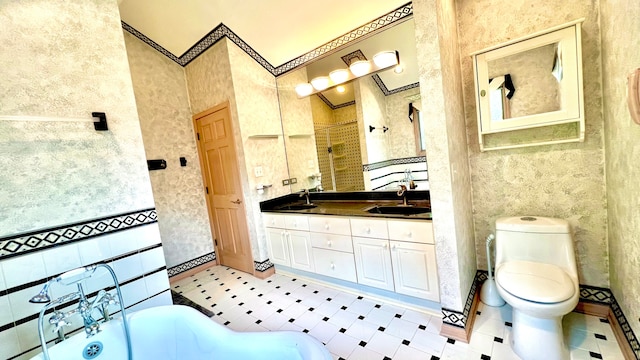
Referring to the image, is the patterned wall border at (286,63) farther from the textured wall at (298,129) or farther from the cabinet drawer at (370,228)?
the cabinet drawer at (370,228)

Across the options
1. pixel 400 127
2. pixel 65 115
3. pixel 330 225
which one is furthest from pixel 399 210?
pixel 65 115

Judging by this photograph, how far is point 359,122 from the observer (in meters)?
2.72

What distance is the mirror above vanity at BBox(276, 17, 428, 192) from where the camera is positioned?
2312mm

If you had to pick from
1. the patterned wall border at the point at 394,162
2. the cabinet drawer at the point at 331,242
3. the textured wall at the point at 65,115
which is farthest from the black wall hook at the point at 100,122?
the patterned wall border at the point at 394,162

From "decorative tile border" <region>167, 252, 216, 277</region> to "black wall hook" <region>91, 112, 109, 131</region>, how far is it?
2.10 meters

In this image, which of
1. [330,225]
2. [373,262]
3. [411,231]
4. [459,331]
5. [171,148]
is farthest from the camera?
[171,148]

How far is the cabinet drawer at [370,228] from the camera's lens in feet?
6.79

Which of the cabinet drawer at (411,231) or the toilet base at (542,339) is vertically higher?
the cabinet drawer at (411,231)

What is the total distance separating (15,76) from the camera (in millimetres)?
1372

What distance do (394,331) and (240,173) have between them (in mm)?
2238

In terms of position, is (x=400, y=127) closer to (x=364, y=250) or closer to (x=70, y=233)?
(x=364, y=250)

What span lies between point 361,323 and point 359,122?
76.5 inches

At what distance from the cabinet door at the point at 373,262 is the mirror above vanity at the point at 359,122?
2.21 feet

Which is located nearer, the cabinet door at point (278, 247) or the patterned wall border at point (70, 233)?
the patterned wall border at point (70, 233)
